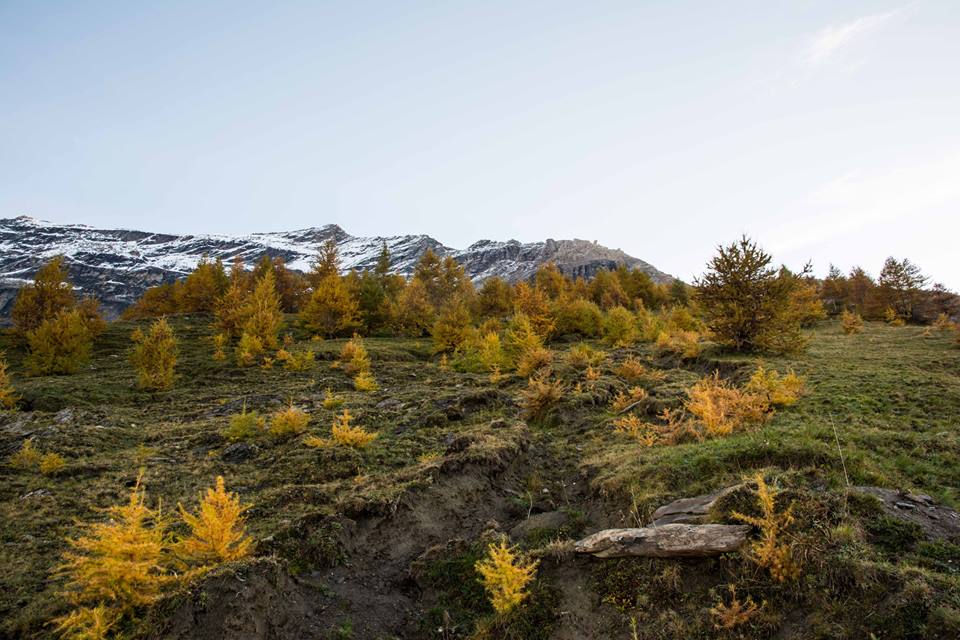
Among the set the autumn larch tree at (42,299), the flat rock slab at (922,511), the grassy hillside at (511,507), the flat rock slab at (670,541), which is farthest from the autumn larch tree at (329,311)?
the flat rock slab at (922,511)

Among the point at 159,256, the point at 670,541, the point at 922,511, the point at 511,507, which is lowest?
the point at 511,507

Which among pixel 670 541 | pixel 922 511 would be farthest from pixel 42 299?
pixel 922 511

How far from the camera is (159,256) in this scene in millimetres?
171625

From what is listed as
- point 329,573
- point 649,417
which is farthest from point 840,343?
point 329,573

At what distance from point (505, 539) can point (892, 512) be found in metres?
5.49

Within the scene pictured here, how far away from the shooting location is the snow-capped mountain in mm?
127938

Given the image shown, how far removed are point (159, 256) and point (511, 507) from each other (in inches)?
→ 8221

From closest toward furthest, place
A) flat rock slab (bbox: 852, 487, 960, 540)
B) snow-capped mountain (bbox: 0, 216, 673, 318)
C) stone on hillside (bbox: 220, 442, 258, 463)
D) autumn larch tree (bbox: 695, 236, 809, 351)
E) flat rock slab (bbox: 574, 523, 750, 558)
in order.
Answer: flat rock slab (bbox: 852, 487, 960, 540) < flat rock slab (bbox: 574, 523, 750, 558) < stone on hillside (bbox: 220, 442, 258, 463) < autumn larch tree (bbox: 695, 236, 809, 351) < snow-capped mountain (bbox: 0, 216, 673, 318)

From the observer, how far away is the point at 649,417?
1405 cm

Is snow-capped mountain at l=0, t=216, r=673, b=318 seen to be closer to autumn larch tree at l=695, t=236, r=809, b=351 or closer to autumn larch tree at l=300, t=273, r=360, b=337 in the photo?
autumn larch tree at l=300, t=273, r=360, b=337

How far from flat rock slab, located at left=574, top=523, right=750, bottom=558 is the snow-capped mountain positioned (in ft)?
339

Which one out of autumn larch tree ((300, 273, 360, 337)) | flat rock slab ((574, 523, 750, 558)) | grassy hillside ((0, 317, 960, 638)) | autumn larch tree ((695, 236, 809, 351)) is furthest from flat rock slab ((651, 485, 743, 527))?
autumn larch tree ((300, 273, 360, 337))

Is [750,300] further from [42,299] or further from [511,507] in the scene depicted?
[42,299]

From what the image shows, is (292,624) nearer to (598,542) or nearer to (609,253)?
(598,542)
